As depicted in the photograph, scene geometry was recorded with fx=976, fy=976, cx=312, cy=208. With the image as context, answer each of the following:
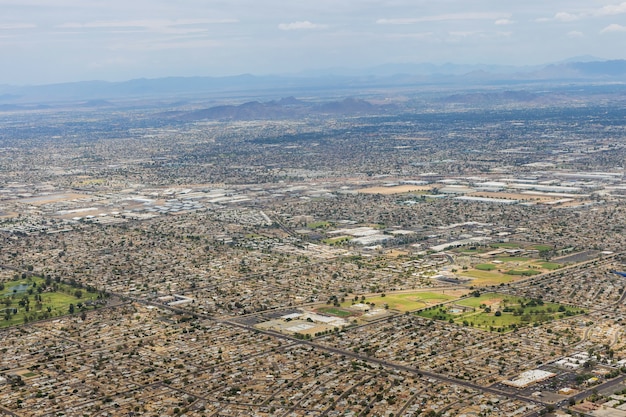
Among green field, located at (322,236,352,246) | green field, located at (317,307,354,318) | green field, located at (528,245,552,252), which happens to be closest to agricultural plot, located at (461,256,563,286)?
green field, located at (528,245,552,252)

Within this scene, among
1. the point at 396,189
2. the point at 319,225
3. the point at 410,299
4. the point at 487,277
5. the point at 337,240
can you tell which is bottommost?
the point at 396,189

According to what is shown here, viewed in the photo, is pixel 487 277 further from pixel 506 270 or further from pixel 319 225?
pixel 319 225

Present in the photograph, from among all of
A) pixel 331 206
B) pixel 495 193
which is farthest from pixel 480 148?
pixel 331 206

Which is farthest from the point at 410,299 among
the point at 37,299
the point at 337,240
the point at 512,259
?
the point at 37,299

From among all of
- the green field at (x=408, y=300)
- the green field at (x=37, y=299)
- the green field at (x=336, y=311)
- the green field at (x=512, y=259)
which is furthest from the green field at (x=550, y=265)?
the green field at (x=37, y=299)

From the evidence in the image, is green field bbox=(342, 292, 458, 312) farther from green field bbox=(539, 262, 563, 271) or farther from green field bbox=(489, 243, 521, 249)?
green field bbox=(489, 243, 521, 249)

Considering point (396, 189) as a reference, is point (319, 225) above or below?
above
